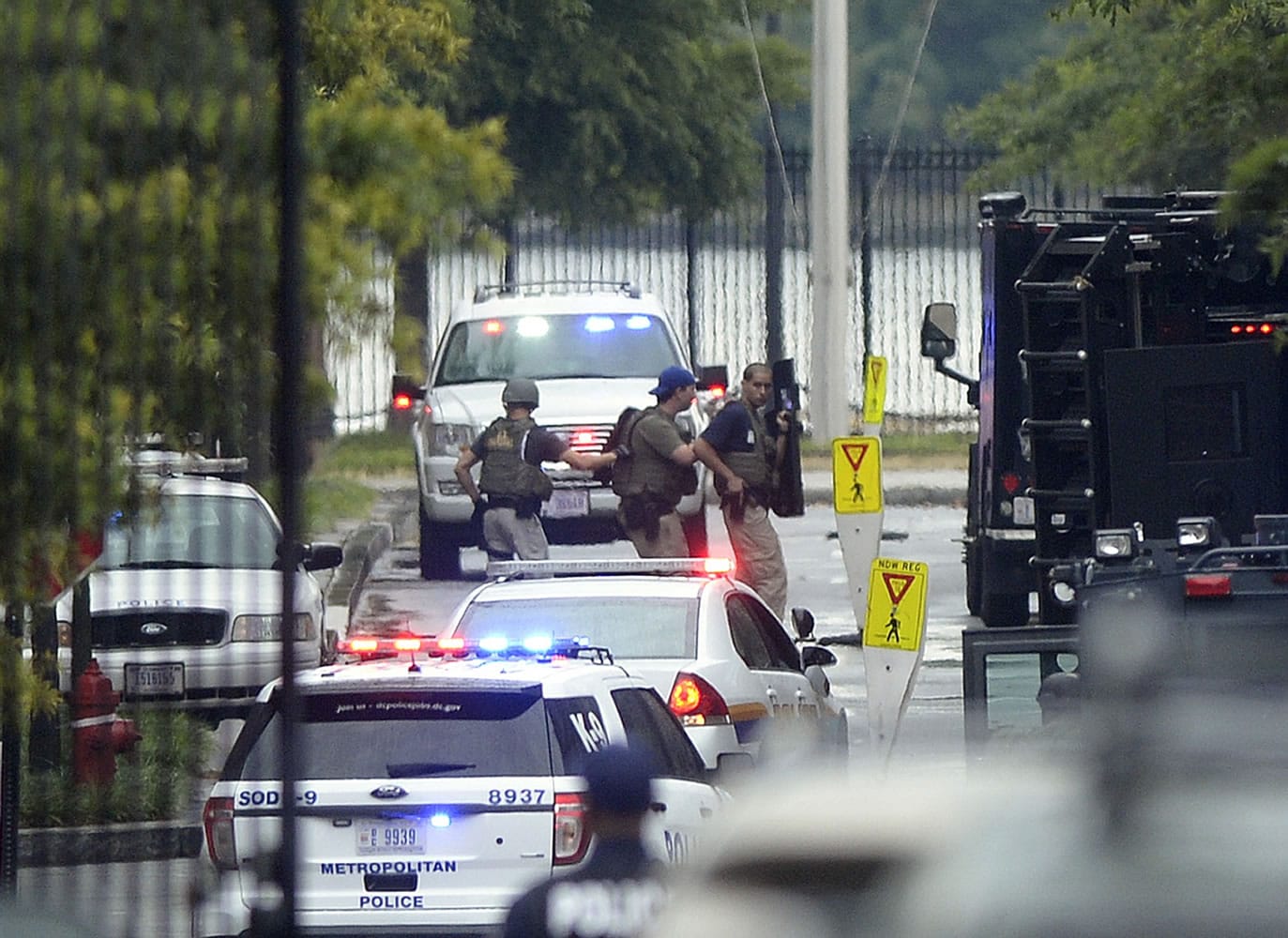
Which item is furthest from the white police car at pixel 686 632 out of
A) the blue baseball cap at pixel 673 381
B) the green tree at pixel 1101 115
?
the green tree at pixel 1101 115

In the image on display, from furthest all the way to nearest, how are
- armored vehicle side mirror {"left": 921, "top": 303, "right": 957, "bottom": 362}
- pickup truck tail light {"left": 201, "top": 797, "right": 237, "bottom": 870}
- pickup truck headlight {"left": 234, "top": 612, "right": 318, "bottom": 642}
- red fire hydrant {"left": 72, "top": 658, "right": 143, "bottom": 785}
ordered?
armored vehicle side mirror {"left": 921, "top": 303, "right": 957, "bottom": 362}
pickup truck headlight {"left": 234, "top": 612, "right": 318, "bottom": 642}
red fire hydrant {"left": 72, "top": 658, "right": 143, "bottom": 785}
pickup truck tail light {"left": 201, "top": 797, "right": 237, "bottom": 870}

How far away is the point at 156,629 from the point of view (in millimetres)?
13445

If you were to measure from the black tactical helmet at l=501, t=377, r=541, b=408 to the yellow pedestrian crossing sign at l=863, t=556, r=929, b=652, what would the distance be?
5344 mm

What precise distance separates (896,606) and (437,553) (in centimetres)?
842

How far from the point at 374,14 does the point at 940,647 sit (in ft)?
31.4

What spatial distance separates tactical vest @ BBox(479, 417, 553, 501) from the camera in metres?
17.6

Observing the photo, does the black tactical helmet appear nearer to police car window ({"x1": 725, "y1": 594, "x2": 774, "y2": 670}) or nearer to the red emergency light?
police car window ({"x1": 725, "y1": 594, "x2": 774, "y2": 670})

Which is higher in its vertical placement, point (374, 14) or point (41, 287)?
point (374, 14)

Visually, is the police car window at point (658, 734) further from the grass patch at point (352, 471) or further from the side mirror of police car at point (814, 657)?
the grass patch at point (352, 471)

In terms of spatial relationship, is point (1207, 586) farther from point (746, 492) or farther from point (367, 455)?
point (367, 455)

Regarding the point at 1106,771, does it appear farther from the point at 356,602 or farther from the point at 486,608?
the point at 356,602

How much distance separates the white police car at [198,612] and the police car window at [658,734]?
4.26ft

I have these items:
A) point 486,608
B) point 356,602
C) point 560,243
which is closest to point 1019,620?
point 356,602

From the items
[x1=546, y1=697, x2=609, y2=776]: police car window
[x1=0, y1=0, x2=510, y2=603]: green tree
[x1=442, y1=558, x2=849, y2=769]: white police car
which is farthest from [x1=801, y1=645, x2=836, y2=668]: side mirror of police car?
[x1=0, y1=0, x2=510, y2=603]: green tree
